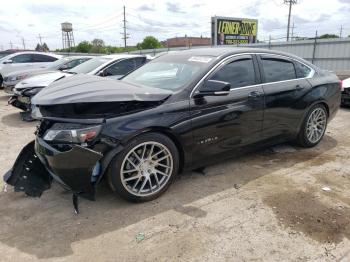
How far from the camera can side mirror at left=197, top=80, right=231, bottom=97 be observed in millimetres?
3658

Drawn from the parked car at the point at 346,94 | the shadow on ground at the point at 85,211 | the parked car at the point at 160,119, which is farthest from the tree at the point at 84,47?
the shadow on ground at the point at 85,211

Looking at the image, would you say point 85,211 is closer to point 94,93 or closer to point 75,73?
point 94,93

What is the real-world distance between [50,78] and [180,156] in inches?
215

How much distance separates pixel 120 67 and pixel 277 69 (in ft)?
15.5

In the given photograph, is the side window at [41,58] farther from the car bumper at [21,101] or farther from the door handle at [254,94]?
the door handle at [254,94]

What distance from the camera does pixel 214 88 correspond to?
12.1ft

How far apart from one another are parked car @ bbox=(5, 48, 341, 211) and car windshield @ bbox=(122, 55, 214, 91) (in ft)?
0.05

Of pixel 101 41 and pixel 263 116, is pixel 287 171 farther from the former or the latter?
pixel 101 41

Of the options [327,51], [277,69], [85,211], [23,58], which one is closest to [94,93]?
[85,211]

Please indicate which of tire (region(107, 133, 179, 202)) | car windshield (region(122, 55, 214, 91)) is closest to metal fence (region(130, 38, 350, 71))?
car windshield (region(122, 55, 214, 91))

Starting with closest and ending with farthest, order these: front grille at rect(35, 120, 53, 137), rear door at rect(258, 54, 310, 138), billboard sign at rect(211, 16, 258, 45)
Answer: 1. front grille at rect(35, 120, 53, 137)
2. rear door at rect(258, 54, 310, 138)
3. billboard sign at rect(211, 16, 258, 45)

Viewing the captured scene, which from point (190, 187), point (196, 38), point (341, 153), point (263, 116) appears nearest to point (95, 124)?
point (190, 187)

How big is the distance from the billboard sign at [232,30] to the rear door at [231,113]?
32.5 m

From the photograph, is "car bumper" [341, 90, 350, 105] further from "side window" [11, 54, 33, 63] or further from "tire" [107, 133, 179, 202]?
"side window" [11, 54, 33, 63]
